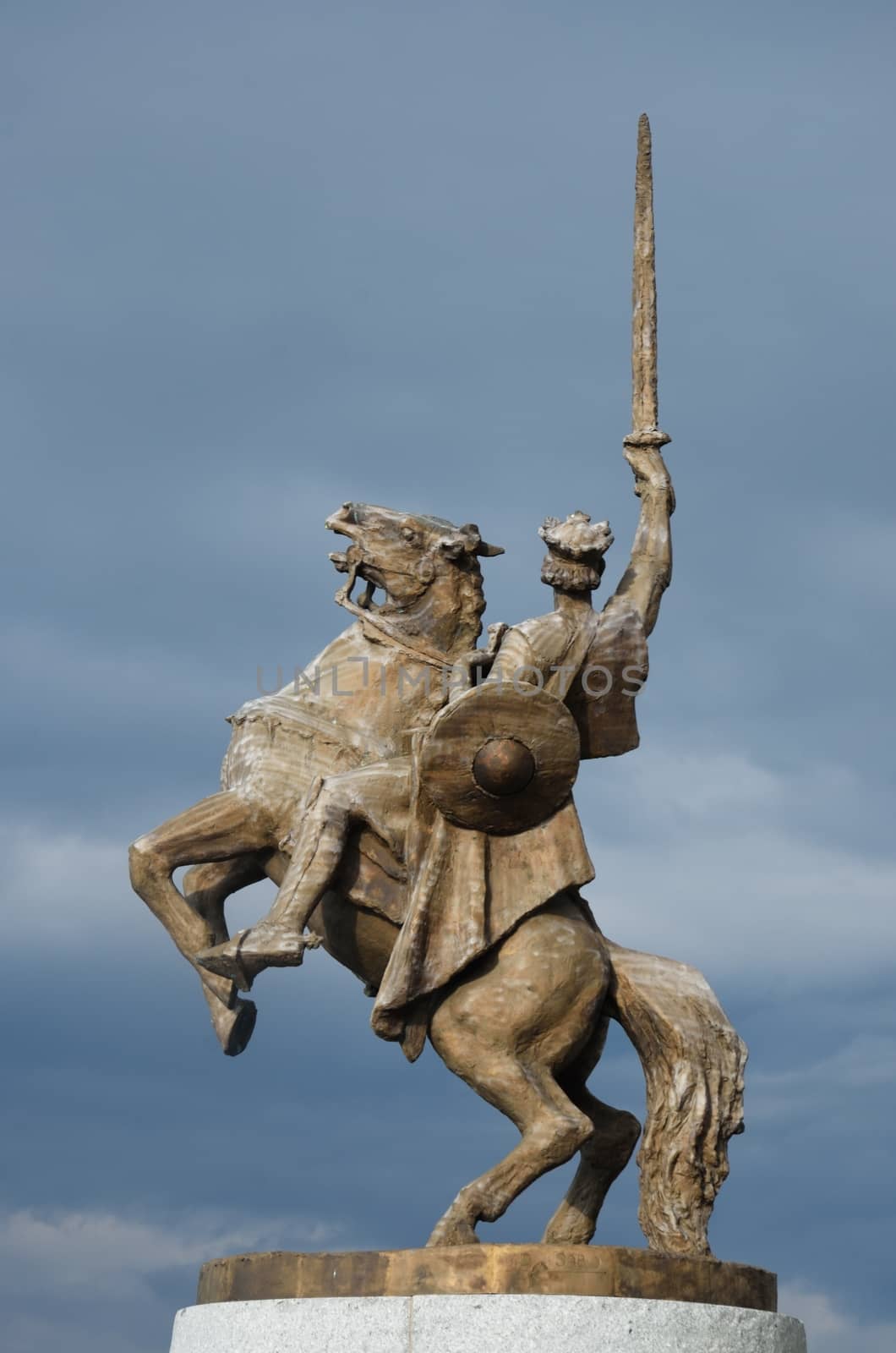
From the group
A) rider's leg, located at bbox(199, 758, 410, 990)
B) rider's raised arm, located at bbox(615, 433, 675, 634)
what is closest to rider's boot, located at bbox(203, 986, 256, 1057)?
rider's leg, located at bbox(199, 758, 410, 990)

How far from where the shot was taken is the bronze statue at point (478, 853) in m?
8.87

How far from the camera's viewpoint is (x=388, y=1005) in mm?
8836

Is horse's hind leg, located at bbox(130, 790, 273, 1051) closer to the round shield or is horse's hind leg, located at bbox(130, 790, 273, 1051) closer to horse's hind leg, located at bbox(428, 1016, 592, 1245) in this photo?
the round shield

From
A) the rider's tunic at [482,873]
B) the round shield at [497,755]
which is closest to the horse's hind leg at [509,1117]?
the rider's tunic at [482,873]

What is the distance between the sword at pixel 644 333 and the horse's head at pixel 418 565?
903mm

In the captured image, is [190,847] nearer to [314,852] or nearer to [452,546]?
[314,852]

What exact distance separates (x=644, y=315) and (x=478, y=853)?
2.73 meters

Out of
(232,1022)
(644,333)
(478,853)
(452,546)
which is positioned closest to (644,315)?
(644,333)

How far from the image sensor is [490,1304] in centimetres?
794

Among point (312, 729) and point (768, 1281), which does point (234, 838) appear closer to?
point (312, 729)

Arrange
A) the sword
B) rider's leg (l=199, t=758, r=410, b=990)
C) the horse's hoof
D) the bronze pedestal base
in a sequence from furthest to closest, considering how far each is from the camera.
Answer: the sword < rider's leg (l=199, t=758, r=410, b=990) < the horse's hoof < the bronze pedestal base

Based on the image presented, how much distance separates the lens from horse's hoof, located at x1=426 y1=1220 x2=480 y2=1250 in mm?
8367

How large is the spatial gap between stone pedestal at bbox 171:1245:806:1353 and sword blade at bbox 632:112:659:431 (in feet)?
12.6

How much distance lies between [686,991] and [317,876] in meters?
1.57
